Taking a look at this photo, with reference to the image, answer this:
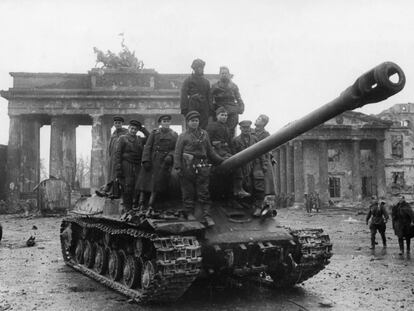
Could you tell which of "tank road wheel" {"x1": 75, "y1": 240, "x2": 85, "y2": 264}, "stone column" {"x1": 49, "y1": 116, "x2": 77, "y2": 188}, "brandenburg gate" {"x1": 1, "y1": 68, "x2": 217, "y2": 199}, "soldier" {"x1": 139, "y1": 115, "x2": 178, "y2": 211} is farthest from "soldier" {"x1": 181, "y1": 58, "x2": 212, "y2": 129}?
"stone column" {"x1": 49, "y1": 116, "x2": 77, "y2": 188}

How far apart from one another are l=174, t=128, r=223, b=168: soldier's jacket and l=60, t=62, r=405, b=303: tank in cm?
40

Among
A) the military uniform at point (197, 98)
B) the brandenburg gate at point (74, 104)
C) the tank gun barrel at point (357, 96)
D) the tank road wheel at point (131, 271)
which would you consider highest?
the brandenburg gate at point (74, 104)

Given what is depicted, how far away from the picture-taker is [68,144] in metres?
37.3

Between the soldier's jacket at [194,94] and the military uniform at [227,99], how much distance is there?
0.23 m

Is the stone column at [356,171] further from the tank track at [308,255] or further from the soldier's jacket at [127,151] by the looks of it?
the soldier's jacket at [127,151]

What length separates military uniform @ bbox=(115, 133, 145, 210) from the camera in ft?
29.3

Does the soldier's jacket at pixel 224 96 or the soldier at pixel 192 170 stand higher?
the soldier's jacket at pixel 224 96

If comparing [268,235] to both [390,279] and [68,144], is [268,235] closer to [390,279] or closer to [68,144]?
[390,279]

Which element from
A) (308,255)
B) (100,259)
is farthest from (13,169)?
(308,255)

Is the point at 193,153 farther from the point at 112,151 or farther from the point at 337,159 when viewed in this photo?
the point at 337,159

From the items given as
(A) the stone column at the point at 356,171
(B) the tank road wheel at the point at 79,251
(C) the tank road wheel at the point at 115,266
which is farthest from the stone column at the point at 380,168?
(C) the tank road wheel at the point at 115,266

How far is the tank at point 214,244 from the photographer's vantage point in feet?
22.0

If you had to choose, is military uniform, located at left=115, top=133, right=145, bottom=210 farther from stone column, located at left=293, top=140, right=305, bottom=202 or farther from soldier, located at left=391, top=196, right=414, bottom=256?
stone column, located at left=293, top=140, right=305, bottom=202

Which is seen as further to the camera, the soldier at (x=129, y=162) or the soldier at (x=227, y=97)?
the soldier at (x=227, y=97)
